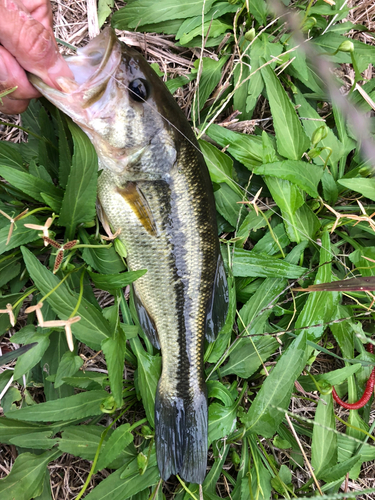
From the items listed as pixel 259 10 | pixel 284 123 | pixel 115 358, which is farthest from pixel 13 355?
pixel 259 10

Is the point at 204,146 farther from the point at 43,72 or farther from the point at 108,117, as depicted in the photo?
the point at 43,72

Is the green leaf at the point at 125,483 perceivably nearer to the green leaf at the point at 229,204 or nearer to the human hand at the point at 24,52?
the green leaf at the point at 229,204

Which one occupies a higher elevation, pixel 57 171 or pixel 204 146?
pixel 57 171

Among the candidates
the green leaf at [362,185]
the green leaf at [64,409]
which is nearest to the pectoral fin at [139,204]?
the green leaf at [64,409]

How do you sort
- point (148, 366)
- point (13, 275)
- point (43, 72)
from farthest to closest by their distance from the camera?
point (148, 366) → point (13, 275) → point (43, 72)

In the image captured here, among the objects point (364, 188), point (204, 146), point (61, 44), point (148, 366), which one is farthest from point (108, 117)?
point (364, 188)

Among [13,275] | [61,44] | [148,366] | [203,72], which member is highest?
[61,44]

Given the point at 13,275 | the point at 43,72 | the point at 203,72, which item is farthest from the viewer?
the point at 203,72
